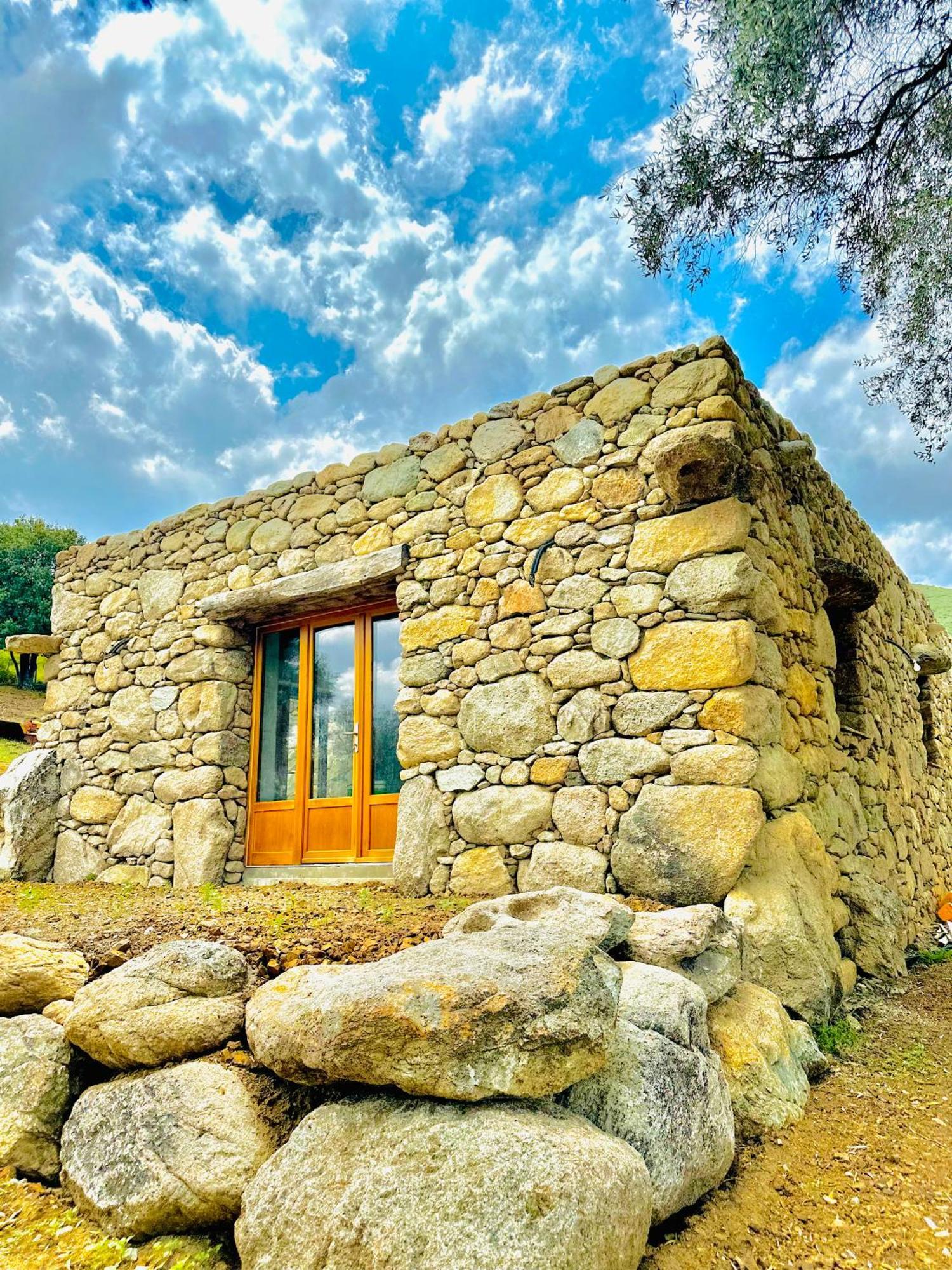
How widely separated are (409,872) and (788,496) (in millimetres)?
3339

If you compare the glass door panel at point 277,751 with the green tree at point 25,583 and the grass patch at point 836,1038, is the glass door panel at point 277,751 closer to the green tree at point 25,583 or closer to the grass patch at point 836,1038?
the grass patch at point 836,1038

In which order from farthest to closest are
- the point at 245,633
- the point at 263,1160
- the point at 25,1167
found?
the point at 245,633 < the point at 25,1167 < the point at 263,1160

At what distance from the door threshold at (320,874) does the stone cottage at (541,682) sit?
0.03 meters

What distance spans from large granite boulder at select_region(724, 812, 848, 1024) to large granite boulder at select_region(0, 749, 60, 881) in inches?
207

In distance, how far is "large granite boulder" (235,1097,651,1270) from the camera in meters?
1.46

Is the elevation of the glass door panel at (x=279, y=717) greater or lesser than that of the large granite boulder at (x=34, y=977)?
greater

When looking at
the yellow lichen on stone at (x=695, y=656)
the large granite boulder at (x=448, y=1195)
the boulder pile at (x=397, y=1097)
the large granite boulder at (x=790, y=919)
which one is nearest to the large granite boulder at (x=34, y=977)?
the boulder pile at (x=397, y=1097)

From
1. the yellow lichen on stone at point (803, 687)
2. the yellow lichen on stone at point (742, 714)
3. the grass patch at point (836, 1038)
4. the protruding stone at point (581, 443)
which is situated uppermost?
the protruding stone at point (581, 443)

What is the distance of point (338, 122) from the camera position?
261 inches

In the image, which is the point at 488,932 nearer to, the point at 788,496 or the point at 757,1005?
the point at 757,1005

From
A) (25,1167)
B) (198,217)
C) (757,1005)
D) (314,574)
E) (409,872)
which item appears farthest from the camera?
(198,217)

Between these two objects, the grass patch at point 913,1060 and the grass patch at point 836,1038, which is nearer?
the grass patch at point 913,1060

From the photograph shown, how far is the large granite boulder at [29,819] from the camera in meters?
5.65

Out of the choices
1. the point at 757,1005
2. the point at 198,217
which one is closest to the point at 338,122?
the point at 198,217
